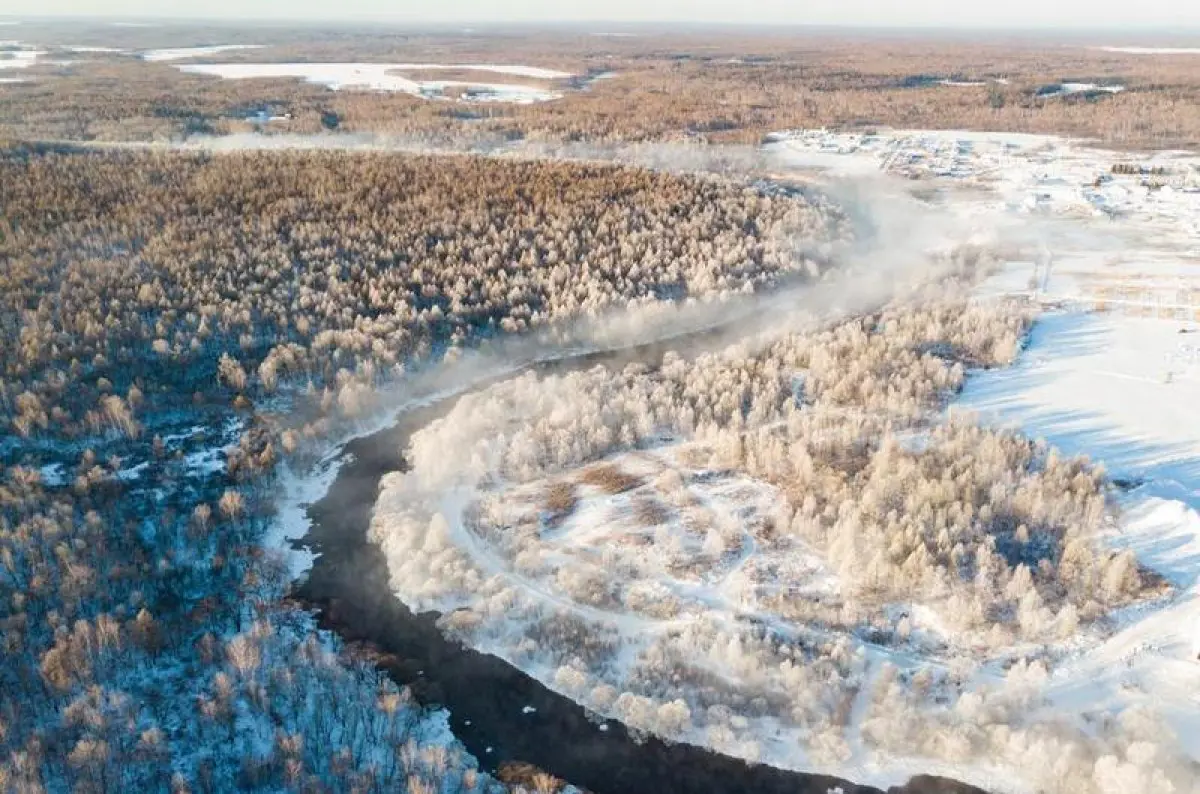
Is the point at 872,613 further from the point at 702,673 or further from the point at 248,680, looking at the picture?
the point at 248,680

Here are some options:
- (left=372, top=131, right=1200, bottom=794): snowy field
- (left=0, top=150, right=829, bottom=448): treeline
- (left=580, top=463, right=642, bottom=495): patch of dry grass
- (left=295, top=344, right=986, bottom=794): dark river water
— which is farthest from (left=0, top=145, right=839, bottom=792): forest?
(left=580, top=463, right=642, bottom=495): patch of dry grass

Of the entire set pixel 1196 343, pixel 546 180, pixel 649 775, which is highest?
pixel 546 180

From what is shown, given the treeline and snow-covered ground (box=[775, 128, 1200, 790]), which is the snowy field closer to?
snow-covered ground (box=[775, 128, 1200, 790])

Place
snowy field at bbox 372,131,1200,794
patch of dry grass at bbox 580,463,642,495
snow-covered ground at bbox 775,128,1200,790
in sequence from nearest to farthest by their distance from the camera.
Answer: snowy field at bbox 372,131,1200,794 < snow-covered ground at bbox 775,128,1200,790 < patch of dry grass at bbox 580,463,642,495

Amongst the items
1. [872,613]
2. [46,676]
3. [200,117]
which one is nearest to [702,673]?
[872,613]

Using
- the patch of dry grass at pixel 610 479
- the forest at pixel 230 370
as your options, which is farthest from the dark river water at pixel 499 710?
the patch of dry grass at pixel 610 479

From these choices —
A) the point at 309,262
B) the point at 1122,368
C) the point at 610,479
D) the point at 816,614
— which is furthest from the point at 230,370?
Answer: the point at 1122,368
